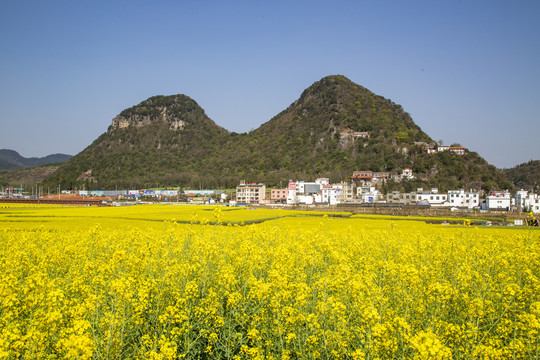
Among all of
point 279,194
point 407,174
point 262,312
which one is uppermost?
point 407,174

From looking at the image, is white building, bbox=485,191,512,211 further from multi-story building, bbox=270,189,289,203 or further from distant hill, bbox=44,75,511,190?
multi-story building, bbox=270,189,289,203

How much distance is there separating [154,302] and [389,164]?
118 meters

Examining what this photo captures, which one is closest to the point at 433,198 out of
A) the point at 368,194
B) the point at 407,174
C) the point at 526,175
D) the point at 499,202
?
the point at 499,202

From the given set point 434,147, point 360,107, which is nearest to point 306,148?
point 360,107

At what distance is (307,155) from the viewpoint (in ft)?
458

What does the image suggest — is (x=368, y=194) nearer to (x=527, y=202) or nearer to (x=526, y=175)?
(x=527, y=202)

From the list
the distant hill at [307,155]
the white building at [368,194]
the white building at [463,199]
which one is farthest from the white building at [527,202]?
the white building at [368,194]

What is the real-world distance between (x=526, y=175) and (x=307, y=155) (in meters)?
81.0

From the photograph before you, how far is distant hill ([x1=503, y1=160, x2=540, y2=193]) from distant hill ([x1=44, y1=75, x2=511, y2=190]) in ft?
86.4

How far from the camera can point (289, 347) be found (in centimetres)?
596

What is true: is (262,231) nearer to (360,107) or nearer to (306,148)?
(306,148)

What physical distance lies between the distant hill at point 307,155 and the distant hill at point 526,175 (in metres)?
26.3

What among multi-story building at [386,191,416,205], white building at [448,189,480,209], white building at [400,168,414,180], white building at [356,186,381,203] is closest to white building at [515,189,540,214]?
white building at [448,189,480,209]

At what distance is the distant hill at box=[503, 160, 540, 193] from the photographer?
116m
